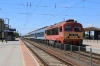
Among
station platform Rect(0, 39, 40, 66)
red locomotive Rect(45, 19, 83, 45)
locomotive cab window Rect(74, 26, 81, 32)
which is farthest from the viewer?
locomotive cab window Rect(74, 26, 81, 32)

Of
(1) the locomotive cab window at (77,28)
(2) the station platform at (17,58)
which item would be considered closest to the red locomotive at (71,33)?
(1) the locomotive cab window at (77,28)

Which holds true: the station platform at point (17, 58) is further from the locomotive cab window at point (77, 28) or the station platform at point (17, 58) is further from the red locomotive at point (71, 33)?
the locomotive cab window at point (77, 28)

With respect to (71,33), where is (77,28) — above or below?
above

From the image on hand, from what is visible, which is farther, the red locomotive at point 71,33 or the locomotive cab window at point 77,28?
the locomotive cab window at point 77,28

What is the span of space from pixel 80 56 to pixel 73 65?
0.80 metres

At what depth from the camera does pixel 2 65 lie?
50.8 ft

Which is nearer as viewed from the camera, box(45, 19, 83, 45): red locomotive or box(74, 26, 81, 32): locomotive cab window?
box(45, 19, 83, 45): red locomotive

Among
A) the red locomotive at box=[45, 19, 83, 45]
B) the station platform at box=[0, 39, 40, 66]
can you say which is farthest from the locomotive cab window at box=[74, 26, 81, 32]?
the station platform at box=[0, 39, 40, 66]

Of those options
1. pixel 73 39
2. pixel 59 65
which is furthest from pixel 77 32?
pixel 59 65

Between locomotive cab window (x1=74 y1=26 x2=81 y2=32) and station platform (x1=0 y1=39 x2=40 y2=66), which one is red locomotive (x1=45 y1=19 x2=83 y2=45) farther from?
station platform (x1=0 y1=39 x2=40 y2=66)

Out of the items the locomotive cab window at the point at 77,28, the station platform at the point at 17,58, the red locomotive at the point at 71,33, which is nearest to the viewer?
the station platform at the point at 17,58

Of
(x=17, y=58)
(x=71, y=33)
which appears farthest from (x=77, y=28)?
(x=17, y=58)

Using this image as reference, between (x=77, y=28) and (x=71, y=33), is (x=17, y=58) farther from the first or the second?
(x=77, y=28)

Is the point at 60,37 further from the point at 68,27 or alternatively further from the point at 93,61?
the point at 93,61
